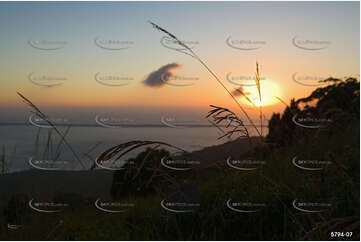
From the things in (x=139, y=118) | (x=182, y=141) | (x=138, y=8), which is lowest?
(x=182, y=141)

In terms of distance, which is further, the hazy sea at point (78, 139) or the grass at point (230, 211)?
the hazy sea at point (78, 139)

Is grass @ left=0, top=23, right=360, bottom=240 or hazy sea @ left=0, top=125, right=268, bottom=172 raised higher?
hazy sea @ left=0, top=125, right=268, bottom=172

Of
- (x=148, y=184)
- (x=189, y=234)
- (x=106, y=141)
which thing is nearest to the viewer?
(x=189, y=234)

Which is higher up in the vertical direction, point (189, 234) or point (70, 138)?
point (70, 138)

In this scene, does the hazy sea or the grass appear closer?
the grass

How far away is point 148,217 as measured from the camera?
92.4 inches

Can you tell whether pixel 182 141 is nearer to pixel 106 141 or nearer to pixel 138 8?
pixel 106 141

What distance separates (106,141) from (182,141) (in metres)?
0.59

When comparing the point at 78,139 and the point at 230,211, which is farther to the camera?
the point at 78,139

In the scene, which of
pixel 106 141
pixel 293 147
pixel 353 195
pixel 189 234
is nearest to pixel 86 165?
pixel 106 141

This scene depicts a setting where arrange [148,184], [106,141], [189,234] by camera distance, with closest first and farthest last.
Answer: [189,234] → [148,184] → [106,141]

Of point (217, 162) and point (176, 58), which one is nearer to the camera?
point (217, 162)

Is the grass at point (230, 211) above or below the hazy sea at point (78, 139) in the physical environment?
below

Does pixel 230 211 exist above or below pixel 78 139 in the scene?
below
